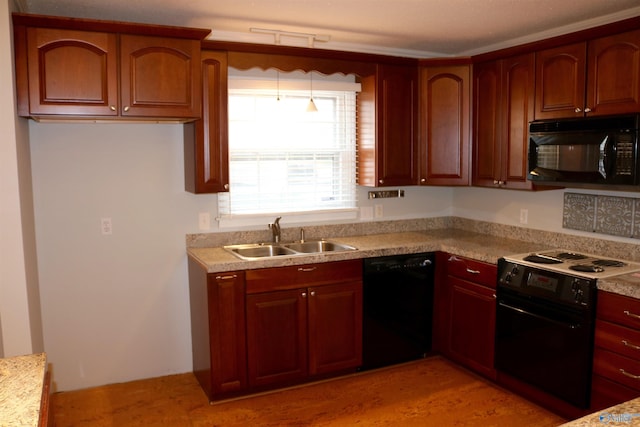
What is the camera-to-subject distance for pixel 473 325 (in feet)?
12.2

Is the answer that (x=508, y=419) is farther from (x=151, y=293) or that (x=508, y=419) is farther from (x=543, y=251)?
(x=151, y=293)

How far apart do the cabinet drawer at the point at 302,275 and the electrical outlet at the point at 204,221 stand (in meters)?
0.67

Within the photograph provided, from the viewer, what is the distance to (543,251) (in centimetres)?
363

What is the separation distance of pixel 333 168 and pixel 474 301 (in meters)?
1.43

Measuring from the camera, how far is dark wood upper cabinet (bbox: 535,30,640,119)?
2963 mm

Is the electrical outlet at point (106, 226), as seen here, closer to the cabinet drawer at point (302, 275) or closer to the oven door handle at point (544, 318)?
the cabinet drawer at point (302, 275)

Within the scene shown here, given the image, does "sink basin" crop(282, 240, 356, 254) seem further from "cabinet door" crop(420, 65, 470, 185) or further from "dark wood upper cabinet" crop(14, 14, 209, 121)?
"dark wood upper cabinet" crop(14, 14, 209, 121)

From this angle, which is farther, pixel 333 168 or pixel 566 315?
pixel 333 168

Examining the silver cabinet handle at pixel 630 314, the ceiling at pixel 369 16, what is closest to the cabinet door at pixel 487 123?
the ceiling at pixel 369 16

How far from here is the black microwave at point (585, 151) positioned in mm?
2953

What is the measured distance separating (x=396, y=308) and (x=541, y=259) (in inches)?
40.1

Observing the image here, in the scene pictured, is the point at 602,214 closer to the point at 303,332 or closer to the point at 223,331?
the point at 303,332

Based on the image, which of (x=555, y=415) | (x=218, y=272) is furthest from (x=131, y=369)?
(x=555, y=415)

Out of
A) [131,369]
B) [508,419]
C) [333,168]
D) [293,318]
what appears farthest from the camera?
[333,168]
